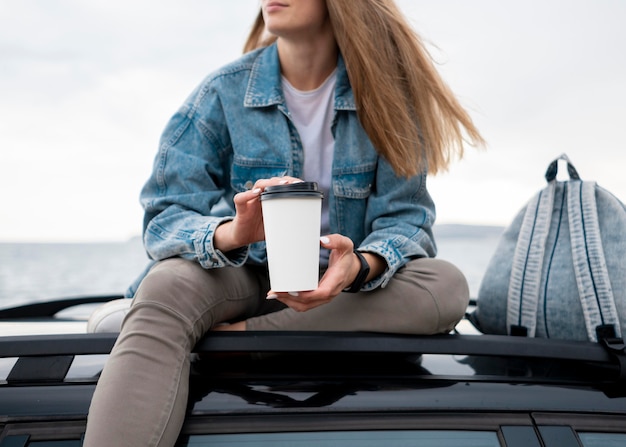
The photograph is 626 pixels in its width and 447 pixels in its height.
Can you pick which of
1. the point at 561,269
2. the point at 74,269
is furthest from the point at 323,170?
the point at 74,269

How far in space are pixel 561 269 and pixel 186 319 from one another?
1.02m

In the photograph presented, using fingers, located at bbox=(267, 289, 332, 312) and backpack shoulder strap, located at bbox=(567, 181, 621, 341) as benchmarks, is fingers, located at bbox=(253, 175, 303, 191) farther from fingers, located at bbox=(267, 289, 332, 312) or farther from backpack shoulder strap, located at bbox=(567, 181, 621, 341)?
backpack shoulder strap, located at bbox=(567, 181, 621, 341)

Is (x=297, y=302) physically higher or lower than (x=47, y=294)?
higher

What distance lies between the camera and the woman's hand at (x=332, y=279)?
1.50m

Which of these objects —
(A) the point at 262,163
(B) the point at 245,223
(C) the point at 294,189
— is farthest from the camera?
(A) the point at 262,163

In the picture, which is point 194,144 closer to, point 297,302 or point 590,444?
point 297,302

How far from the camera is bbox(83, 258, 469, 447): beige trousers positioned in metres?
1.25

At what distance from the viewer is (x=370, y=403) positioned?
1310mm

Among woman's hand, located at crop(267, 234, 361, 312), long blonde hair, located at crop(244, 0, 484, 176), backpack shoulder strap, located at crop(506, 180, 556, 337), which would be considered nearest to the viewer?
woman's hand, located at crop(267, 234, 361, 312)

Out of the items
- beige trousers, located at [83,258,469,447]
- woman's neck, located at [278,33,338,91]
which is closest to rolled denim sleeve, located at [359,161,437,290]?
beige trousers, located at [83,258,469,447]

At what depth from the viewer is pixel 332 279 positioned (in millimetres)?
1543

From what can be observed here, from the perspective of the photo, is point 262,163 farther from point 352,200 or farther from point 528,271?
point 528,271

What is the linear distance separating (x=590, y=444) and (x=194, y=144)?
1.36 m

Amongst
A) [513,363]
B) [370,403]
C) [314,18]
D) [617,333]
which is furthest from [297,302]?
[314,18]
